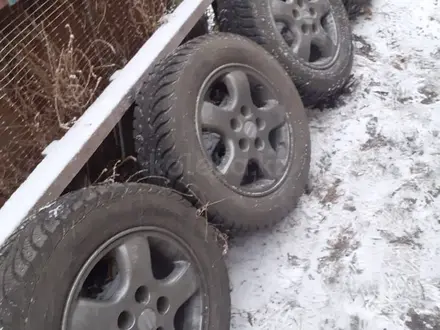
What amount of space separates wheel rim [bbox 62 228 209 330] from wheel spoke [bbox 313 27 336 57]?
178 centimetres

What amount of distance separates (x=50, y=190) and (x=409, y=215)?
1.67 m

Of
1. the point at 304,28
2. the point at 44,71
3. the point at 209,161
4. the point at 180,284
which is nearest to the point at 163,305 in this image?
the point at 180,284

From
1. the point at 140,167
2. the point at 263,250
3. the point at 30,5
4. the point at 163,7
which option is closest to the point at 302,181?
the point at 263,250

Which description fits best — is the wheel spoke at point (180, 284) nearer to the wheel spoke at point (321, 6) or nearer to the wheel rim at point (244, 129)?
the wheel rim at point (244, 129)

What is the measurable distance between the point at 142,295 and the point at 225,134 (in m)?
0.88

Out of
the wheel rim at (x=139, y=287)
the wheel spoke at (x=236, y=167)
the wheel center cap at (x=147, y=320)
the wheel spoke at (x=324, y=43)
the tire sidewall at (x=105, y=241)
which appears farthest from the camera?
the wheel spoke at (x=324, y=43)

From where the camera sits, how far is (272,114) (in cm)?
278

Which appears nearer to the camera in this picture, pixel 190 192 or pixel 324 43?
pixel 190 192

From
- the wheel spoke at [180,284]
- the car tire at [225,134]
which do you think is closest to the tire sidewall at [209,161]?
the car tire at [225,134]

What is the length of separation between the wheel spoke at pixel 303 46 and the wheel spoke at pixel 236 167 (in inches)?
36.9

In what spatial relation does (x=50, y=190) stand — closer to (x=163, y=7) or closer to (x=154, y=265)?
(x=154, y=265)

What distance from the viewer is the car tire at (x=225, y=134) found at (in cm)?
239

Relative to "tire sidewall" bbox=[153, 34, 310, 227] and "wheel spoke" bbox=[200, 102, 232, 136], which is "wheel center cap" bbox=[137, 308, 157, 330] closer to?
"tire sidewall" bbox=[153, 34, 310, 227]

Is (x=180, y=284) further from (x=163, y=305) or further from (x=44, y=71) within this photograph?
(x=44, y=71)
